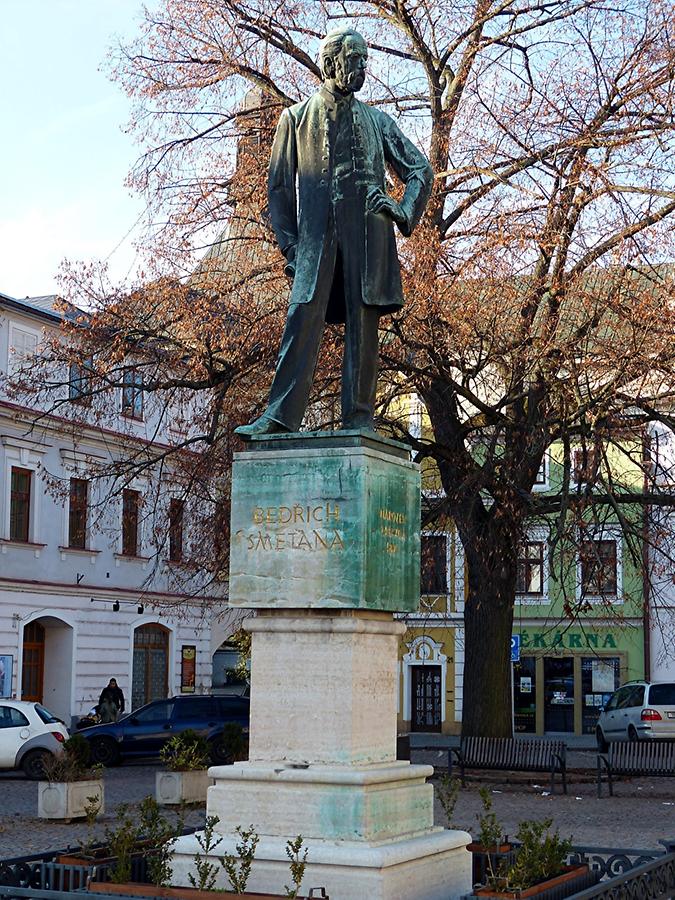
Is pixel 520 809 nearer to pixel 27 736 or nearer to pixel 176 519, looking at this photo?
pixel 176 519

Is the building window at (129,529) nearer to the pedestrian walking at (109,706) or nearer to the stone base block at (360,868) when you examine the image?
the pedestrian walking at (109,706)

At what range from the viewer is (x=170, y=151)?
2145cm

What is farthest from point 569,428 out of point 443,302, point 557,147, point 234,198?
point 234,198

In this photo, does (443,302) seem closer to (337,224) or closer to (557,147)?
(557,147)

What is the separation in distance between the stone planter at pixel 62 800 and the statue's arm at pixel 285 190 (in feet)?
33.3

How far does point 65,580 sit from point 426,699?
39.6 ft

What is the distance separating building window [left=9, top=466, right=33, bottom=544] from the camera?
3494 cm

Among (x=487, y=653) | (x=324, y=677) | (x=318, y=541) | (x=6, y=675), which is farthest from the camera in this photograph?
(x=6, y=675)

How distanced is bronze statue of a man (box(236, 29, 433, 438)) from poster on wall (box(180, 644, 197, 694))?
116 ft

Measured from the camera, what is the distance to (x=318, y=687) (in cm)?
761

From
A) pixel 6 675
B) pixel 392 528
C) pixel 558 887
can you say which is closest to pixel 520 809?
pixel 558 887

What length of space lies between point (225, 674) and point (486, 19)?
1355 inches

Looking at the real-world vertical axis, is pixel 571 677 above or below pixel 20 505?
below

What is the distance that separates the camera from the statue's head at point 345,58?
28.0 feet
